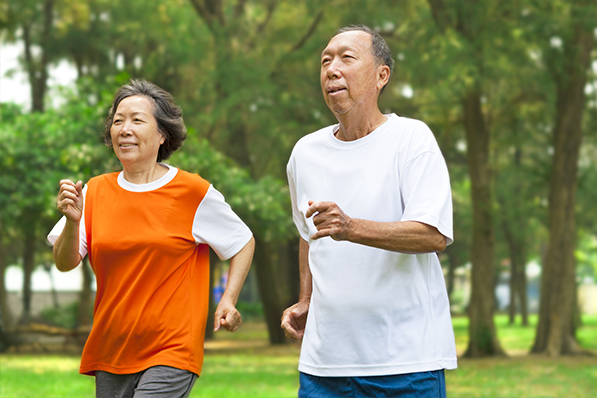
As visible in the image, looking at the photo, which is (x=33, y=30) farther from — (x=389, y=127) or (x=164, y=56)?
(x=389, y=127)

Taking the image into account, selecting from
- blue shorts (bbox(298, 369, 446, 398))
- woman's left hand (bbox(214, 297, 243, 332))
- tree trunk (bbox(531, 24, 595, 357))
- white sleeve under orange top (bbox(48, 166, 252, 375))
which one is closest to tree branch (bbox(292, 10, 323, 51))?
tree trunk (bbox(531, 24, 595, 357))

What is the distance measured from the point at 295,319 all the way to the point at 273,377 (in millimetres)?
11344

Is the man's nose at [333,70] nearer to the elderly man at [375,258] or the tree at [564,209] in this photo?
the elderly man at [375,258]

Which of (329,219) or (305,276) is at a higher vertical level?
(329,219)

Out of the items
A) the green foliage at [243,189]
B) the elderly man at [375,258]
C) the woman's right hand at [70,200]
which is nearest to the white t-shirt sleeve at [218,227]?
the woman's right hand at [70,200]

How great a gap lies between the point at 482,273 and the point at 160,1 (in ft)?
35.0

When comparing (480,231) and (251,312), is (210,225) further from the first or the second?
(251,312)

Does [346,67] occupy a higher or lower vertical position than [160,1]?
lower

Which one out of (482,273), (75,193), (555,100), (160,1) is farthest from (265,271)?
(75,193)

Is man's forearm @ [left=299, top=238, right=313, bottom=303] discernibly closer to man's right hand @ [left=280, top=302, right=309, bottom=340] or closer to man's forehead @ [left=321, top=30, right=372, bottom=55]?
man's right hand @ [left=280, top=302, right=309, bottom=340]

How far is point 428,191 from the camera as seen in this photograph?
2.69 meters

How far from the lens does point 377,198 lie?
2.81 metres

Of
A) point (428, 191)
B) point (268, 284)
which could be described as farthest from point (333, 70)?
point (268, 284)

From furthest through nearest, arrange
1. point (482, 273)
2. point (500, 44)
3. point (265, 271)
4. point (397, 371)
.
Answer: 1. point (265, 271)
2. point (482, 273)
3. point (500, 44)
4. point (397, 371)
